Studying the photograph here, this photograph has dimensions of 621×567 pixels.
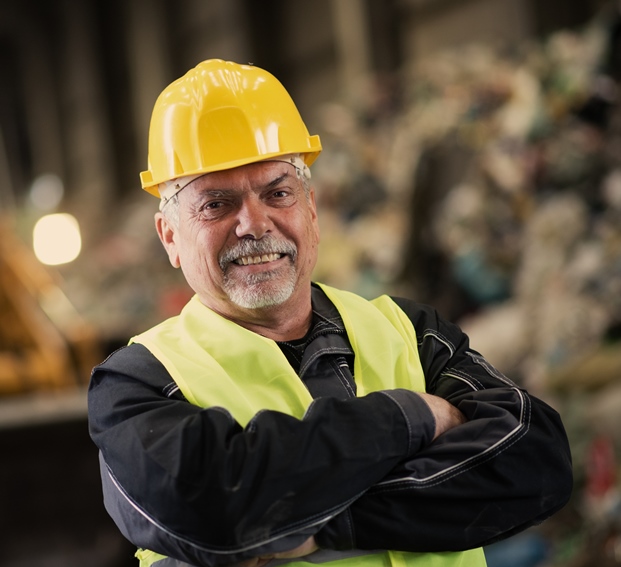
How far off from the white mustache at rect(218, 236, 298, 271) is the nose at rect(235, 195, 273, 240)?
0.01 meters

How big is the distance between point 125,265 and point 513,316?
24.8ft

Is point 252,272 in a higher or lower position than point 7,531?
higher

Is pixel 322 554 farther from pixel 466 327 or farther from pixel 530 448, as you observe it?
pixel 466 327

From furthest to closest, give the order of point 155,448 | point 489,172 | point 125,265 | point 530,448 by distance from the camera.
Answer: point 125,265 < point 489,172 < point 530,448 < point 155,448

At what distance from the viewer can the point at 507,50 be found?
7.16 metres

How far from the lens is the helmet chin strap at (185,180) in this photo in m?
1.57

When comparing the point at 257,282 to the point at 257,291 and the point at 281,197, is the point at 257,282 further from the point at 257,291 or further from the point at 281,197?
the point at 281,197

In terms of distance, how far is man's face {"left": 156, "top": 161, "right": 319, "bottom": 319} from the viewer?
1.55 metres

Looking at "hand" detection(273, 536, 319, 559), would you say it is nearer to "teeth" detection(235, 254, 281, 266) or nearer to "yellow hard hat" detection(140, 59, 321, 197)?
"teeth" detection(235, 254, 281, 266)

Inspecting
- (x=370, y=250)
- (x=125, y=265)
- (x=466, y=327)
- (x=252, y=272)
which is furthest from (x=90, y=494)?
(x=125, y=265)

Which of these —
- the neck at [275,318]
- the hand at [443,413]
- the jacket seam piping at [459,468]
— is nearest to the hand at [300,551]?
the jacket seam piping at [459,468]

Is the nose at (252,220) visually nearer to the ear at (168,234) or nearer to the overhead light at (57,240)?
the ear at (168,234)

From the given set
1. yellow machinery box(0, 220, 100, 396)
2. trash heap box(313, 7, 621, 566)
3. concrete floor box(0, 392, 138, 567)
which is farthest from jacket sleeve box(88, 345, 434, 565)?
yellow machinery box(0, 220, 100, 396)

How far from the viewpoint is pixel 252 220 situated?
5.04ft
